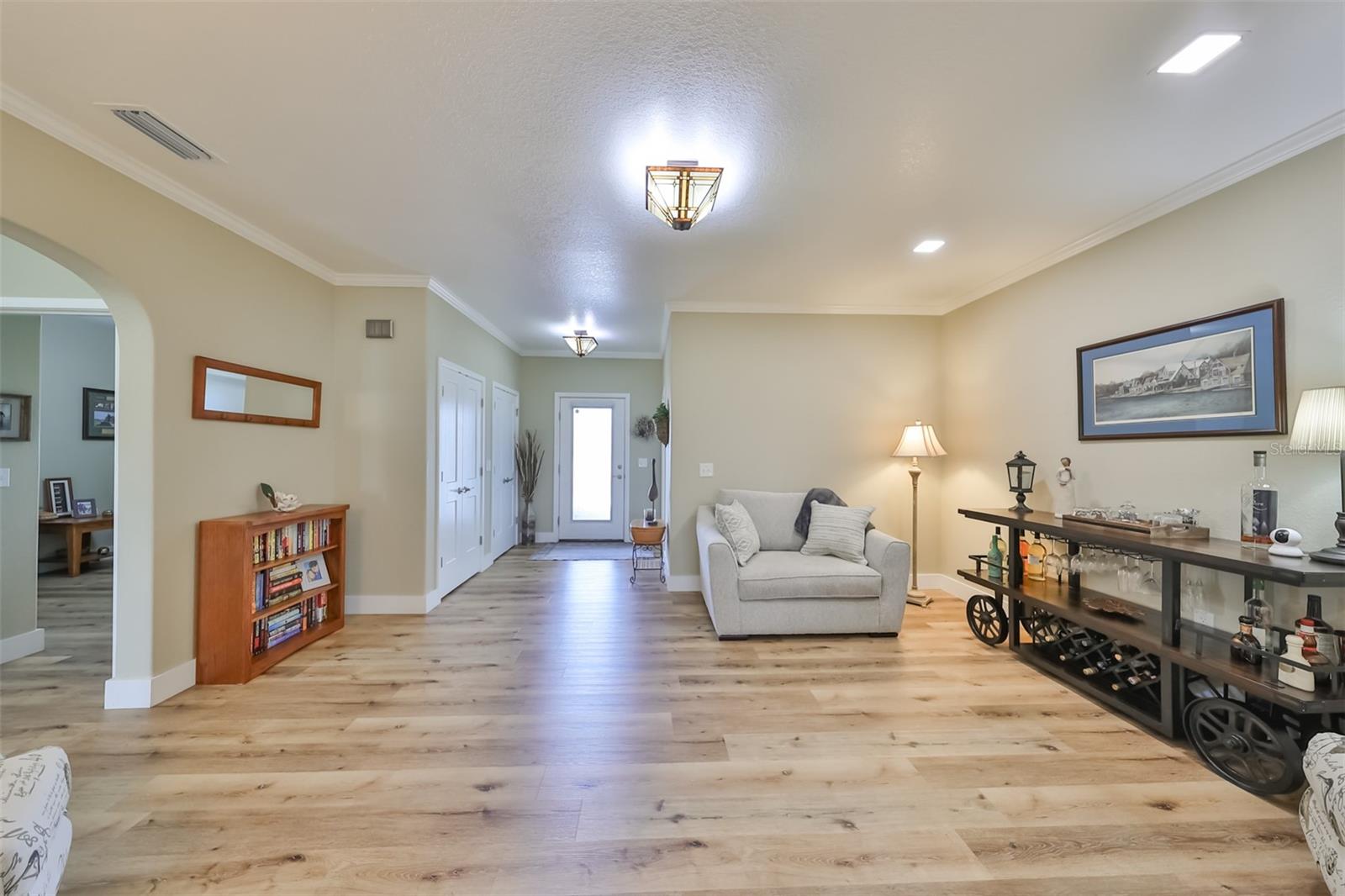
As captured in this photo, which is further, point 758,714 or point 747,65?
point 758,714

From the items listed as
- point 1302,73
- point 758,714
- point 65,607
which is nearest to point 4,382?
point 65,607

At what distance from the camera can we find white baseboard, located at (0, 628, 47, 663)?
3064mm

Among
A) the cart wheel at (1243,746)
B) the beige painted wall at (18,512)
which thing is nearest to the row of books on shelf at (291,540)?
the beige painted wall at (18,512)

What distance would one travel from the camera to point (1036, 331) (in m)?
3.67

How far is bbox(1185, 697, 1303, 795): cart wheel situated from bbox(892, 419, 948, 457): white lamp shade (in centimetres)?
238

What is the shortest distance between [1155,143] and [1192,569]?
2.10 m

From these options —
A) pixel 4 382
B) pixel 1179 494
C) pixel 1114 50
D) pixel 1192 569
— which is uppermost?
pixel 1114 50

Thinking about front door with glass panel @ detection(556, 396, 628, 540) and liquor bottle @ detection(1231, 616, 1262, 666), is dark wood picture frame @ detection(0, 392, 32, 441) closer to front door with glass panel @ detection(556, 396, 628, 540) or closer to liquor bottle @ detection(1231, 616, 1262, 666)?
front door with glass panel @ detection(556, 396, 628, 540)

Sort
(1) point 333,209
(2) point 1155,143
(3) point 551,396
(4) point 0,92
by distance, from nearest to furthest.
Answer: (4) point 0,92, (2) point 1155,143, (1) point 333,209, (3) point 551,396

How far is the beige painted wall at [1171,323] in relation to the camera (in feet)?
7.08

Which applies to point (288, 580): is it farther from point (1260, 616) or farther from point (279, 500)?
point (1260, 616)

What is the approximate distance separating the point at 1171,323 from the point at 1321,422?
41.0 inches

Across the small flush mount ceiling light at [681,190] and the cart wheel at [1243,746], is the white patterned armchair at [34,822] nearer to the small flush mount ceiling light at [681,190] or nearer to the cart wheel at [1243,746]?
the small flush mount ceiling light at [681,190]

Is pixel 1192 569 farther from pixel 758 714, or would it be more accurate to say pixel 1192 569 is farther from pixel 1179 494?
pixel 758 714
